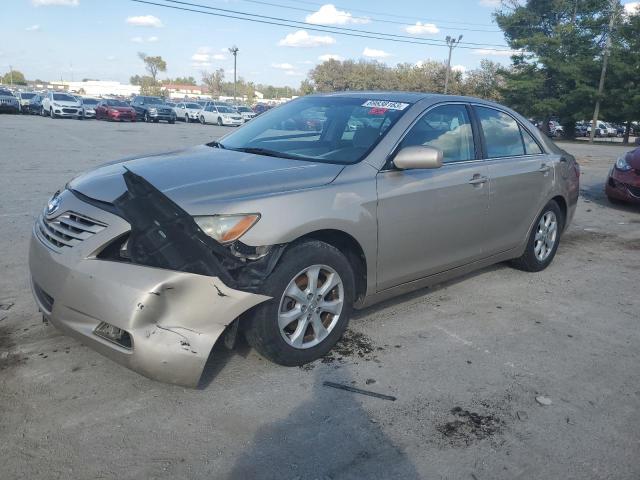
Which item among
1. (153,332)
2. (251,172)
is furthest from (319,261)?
(153,332)

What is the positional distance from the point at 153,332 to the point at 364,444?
3.92 ft

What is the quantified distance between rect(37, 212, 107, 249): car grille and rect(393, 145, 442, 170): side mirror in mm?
1928

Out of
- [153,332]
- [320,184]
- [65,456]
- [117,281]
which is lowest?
[65,456]

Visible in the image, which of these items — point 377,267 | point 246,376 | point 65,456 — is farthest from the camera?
point 377,267

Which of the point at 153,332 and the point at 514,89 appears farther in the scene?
the point at 514,89

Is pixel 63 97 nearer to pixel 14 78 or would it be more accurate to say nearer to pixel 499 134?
pixel 499 134

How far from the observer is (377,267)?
3676 millimetres

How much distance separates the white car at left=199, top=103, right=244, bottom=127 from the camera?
36.3 metres

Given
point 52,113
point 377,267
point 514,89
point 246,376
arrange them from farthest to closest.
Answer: point 514,89 < point 52,113 < point 377,267 < point 246,376

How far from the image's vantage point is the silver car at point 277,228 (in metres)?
2.78

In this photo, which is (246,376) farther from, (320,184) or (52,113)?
(52,113)

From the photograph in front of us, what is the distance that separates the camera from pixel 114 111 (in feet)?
109

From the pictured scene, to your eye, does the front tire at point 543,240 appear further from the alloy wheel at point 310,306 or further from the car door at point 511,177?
the alloy wheel at point 310,306

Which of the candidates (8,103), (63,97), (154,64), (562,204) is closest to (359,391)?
(562,204)
